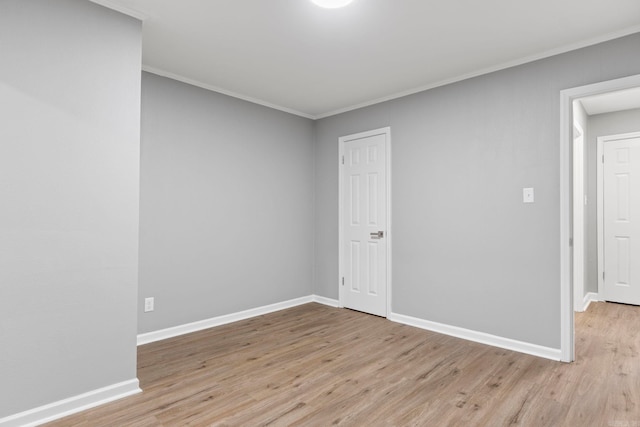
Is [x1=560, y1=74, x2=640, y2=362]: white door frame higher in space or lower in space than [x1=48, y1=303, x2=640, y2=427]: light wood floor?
higher

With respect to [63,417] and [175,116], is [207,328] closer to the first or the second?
[63,417]

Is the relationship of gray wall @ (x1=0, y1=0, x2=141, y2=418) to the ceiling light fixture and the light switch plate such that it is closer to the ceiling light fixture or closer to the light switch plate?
the ceiling light fixture

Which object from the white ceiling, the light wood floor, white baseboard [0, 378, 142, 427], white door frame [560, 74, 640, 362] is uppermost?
the white ceiling

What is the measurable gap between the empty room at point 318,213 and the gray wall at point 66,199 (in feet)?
0.04

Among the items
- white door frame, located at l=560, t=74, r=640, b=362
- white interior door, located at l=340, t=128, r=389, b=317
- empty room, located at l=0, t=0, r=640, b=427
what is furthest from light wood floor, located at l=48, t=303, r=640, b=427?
white interior door, located at l=340, t=128, r=389, b=317

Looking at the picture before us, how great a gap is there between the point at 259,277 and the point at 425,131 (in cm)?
242

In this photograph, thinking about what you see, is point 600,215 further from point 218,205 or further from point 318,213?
point 218,205

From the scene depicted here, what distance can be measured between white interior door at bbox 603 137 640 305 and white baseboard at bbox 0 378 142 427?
217 inches

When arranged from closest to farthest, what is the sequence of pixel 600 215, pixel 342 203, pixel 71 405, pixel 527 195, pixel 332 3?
1. pixel 71 405
2. pixel 332 3
3. pixel 527 195
4. pixel 342 203
5. pixel 600 215

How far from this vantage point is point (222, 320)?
380cm

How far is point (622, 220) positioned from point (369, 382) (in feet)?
14.0

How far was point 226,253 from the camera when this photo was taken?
386 cm

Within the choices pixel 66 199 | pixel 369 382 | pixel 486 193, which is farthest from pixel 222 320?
pixel 486 193

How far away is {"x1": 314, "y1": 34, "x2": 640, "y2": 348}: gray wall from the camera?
2.92 metres
